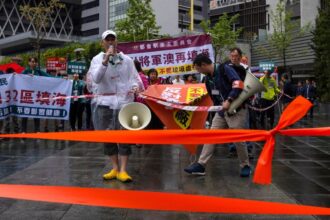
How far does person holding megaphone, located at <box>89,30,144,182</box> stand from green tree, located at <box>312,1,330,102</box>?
24.0 meters

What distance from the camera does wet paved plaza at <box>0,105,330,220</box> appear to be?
4.71 metres

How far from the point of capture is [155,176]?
21.9 feet

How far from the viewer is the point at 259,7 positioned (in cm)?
7650

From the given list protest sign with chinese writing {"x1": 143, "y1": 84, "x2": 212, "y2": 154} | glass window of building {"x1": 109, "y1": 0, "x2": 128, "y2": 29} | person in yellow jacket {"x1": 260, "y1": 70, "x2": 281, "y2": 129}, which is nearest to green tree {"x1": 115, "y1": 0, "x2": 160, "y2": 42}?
person in yellow jacket {"x1": 260, "y1": 70, "x2": 281, "y2": 129}

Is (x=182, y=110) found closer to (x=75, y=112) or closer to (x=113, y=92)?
(x=113, y=92)

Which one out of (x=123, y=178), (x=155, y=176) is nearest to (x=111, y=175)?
(x=123, y=178)

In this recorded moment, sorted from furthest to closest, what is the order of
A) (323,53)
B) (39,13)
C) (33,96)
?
1. (39,13)
2. (323,53)
3. (33,96)

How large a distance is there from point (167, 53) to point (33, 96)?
10.9 ft

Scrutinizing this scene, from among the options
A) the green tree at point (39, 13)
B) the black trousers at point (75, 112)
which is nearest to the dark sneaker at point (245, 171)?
the black trousers at point (75, 112)

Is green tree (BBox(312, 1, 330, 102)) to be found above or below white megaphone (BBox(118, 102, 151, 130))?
above

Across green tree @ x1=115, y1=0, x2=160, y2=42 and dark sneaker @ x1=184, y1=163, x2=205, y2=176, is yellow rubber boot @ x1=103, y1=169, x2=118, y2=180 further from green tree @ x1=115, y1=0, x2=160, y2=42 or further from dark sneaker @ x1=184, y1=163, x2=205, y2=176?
green tree @ x1=115, y1=0, x2=160, y2=42

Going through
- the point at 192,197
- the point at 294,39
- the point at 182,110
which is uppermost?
the point at 294,39

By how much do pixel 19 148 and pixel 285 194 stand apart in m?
6.10

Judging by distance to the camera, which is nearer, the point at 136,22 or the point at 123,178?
the point at 123,178
